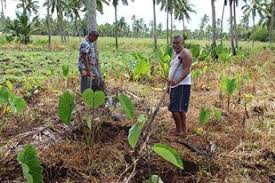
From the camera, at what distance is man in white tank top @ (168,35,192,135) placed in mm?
5504

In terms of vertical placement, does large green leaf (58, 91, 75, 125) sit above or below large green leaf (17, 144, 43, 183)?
above

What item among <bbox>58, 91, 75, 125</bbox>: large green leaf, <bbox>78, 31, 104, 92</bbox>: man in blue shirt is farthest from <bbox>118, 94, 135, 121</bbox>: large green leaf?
<bbox>78, 31, 104, 92</bbox>: man in blue shirt

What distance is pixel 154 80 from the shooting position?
37.6 ft

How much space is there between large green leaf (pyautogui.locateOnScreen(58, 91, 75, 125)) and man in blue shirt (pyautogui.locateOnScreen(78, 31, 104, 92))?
75.2 inches

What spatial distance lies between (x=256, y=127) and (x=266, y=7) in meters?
43.7

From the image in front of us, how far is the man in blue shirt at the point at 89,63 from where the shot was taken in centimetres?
686

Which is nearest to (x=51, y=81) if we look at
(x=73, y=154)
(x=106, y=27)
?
(x=73, y=154)

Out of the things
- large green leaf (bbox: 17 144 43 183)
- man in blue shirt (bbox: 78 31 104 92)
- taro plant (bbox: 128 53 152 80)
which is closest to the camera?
large green leaf (bbox: 17 144 43 183)

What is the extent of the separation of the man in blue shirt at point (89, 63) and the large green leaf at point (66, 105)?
191 cm

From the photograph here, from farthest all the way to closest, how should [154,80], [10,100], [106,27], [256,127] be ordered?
[106,27] → [154,80] → [256,127] → [10,100]

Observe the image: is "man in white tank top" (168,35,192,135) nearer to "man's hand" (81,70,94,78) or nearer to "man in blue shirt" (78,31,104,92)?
"man in blue shirt" (78,31,104,92)

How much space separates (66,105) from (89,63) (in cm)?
239

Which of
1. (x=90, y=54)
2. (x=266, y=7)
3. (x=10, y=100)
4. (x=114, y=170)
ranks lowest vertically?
(x=114, y=170)

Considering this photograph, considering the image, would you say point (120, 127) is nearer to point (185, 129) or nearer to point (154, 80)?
point (185, 129)
